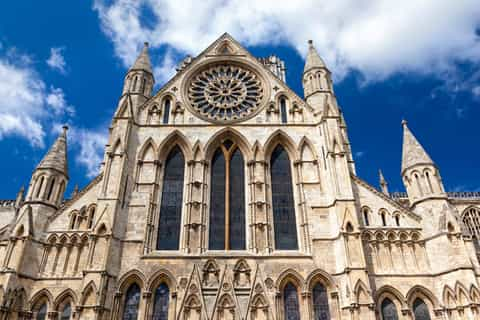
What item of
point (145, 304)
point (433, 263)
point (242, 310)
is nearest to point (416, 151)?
point (433, 263)

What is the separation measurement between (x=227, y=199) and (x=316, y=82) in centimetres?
958

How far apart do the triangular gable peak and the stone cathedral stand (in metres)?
0.16

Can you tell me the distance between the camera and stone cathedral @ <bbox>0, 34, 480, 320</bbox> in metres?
15.3

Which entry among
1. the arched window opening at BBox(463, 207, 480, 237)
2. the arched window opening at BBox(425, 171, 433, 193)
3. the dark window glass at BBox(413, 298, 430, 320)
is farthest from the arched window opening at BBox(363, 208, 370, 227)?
the arched window opening at BBox(463, 207, 480, 237)

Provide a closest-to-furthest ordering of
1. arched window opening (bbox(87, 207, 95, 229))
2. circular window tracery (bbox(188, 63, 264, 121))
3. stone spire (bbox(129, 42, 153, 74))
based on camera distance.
Result: 1. arched window opening (bbox(87, 207, 95, 229))
2. circular window tracery (bbox(188, 63, 264, 121))
3. stone spire (bbox(129, 42, 153, 74))

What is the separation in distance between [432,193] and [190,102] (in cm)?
1412

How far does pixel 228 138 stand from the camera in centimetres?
2072

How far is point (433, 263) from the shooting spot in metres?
16.0

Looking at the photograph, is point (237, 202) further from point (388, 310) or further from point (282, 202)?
point (388, 310)

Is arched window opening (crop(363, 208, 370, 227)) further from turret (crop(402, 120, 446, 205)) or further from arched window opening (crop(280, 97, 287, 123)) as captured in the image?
arched window opening (crop(280, 97, 287, 123))

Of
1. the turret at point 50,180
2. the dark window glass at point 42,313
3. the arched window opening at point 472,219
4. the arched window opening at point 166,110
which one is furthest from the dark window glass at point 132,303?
the arched window opening at point 472,219

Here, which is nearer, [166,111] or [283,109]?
[166,111]

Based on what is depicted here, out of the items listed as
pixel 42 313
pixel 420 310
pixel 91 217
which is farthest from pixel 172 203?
pixel 420 310

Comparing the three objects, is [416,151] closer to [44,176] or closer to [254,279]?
Answer: [254,279]
